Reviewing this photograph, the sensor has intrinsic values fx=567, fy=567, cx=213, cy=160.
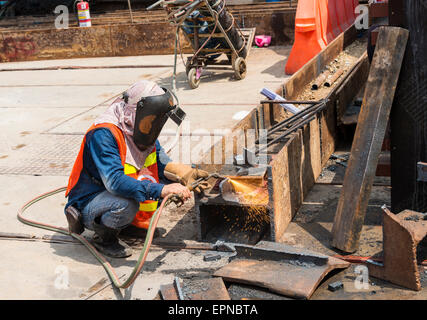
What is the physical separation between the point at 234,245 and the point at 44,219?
6.35ft

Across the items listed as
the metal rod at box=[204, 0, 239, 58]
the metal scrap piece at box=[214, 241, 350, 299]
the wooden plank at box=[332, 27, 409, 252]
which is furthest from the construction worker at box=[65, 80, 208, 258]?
the metal rod at box=[204, 0, 239, 58]

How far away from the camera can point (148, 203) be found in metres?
4.54

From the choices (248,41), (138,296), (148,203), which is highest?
(248,41)

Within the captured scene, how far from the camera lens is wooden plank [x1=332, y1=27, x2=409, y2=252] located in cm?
404

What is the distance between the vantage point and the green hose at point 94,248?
362 centimetres

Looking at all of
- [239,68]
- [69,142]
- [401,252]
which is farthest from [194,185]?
[239,68]

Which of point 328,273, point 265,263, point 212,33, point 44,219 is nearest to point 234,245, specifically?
point 265,263

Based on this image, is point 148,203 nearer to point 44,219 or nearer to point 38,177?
point 44,219

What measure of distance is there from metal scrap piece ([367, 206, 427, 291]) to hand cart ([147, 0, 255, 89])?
605 cm

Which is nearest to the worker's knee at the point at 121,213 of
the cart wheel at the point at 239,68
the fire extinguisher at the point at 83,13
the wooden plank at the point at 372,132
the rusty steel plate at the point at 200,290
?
the rusty steel plate at the point at 200,290

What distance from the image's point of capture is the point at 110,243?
4.38m

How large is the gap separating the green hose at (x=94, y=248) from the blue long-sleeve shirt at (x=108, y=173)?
158mm

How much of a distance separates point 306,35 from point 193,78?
7.12ft

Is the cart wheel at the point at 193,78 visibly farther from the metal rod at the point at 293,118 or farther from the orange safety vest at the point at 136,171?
the orange safety vest at the point at 136,171
